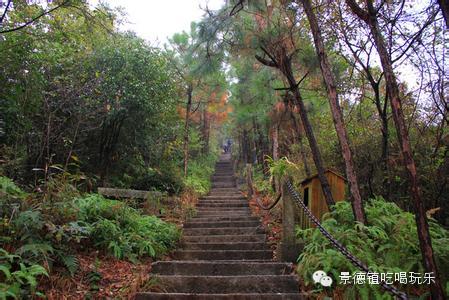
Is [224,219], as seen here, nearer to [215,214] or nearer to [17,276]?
[215,214]

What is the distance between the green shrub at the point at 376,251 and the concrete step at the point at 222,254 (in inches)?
59.3

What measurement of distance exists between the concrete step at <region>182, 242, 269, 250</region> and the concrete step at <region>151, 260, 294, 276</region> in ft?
4.43

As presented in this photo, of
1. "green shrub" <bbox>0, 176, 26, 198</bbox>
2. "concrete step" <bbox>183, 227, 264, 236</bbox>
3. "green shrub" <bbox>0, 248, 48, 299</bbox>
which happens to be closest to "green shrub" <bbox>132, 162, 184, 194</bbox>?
"concrete step" <bbox>183, 227, 264, 236</bbox>

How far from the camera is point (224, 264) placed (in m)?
5.01

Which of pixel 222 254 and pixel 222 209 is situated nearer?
pixel 222 254

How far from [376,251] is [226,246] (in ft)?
10.1

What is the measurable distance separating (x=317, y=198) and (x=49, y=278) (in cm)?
472

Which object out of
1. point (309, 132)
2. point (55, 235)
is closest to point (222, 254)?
point (309, 132)

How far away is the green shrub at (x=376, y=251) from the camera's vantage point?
3.59m

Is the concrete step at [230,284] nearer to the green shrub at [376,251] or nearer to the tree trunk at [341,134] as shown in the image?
the green shrub at [376,251]

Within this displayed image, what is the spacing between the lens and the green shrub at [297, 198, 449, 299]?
3.59m

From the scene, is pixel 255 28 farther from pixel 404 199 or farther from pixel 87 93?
pixel 404 199

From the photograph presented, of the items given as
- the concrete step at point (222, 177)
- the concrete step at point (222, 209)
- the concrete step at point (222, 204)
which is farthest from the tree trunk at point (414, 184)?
the concrete step at point (222, 177)

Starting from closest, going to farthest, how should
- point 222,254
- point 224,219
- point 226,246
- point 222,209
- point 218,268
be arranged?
point 218,268
point 222,254
point 226,246
point 224,219
point 222,209
